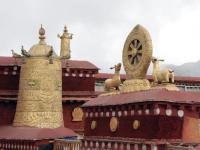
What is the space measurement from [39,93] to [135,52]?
10113mm

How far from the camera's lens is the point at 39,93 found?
27250mm

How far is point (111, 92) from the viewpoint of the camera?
20016 millimetres

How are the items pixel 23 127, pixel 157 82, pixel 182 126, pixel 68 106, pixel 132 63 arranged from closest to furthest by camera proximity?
pixel 182 126 < pixel 157 82 < pixel 132 63 < pixel 23 127 < pixel 68 106

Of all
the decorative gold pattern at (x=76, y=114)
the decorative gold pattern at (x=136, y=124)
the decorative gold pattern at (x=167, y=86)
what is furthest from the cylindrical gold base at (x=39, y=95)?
the decorative gold pattern at (x=167, y=86)

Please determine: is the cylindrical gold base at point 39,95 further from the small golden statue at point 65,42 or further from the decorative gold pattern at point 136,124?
the decorative gold pattern at point 136,124

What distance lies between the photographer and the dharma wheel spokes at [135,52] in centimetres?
1847

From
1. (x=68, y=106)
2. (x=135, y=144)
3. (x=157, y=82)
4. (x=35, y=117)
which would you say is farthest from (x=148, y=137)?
(x=68, y=106)

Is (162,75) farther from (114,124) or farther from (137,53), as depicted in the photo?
(114,124)

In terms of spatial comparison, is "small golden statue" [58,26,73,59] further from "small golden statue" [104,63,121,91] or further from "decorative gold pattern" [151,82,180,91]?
"decorative gold pattern" [151,82,180,91]

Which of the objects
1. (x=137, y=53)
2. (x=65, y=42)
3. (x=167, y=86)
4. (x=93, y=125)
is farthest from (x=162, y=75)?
(x=65, y=42)

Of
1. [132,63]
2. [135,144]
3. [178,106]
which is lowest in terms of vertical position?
[135,144]

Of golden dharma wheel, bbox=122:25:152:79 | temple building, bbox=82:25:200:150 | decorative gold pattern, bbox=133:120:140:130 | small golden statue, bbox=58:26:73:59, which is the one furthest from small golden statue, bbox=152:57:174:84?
small golden statue, bbox=58:26:73:59

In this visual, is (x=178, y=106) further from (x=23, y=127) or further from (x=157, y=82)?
(x=23, y=127)

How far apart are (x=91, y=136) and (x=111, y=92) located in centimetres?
210
